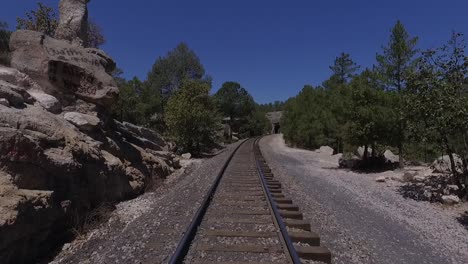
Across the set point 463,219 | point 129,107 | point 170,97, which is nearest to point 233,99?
point 129,107

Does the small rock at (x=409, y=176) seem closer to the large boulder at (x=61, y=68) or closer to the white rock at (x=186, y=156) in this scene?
the large boulder at (x=61, y=68)

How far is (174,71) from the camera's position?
1628 inches

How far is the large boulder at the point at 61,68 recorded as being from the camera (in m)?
9.20

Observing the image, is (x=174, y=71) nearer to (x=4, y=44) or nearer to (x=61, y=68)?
(x=4, y=44)

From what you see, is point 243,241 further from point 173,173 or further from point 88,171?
point 173,173

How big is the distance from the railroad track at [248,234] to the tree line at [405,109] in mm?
5894

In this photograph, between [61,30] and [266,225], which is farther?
[61,30]

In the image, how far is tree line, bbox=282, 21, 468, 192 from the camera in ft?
31.3

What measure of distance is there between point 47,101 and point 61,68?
158 cm

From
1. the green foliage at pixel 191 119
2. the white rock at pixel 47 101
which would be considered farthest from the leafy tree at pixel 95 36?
the white rock at pixel 47 101

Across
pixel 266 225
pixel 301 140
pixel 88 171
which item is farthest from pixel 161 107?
pixel 266 225

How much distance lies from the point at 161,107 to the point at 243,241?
33390 mm

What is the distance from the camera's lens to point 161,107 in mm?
36906

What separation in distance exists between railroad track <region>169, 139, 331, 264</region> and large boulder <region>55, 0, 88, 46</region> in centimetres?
848
